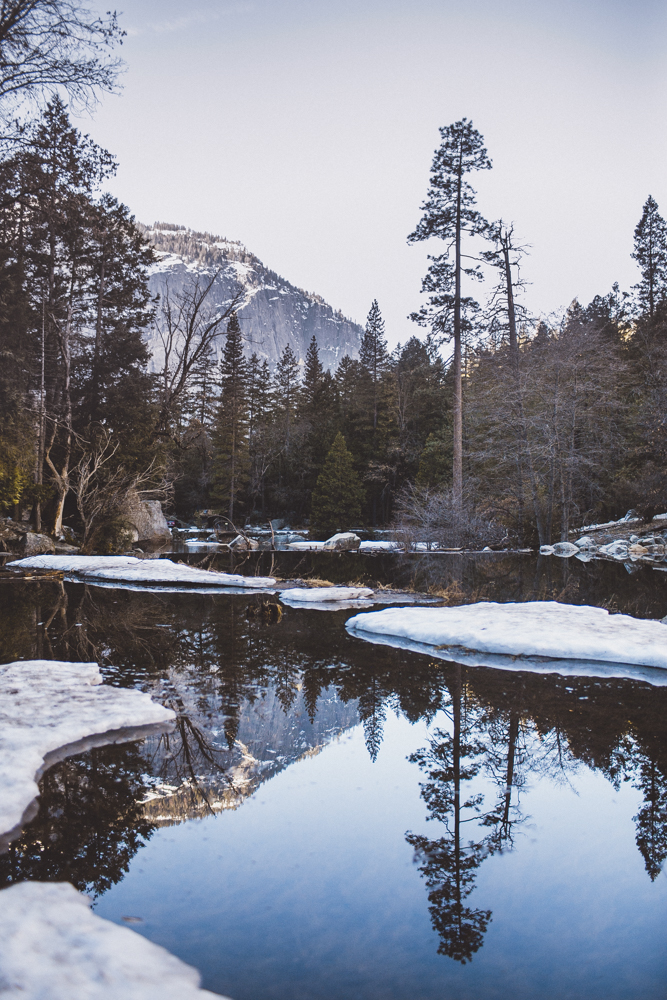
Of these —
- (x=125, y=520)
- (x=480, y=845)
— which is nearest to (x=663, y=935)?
(x=480, y=845)

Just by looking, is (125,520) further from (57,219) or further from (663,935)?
(663,935)

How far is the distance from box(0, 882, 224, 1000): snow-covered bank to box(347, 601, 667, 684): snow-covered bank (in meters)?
4.16

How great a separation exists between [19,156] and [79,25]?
A: 1840 mm

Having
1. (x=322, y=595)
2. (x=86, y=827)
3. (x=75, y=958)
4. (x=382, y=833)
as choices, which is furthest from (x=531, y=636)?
(x=75, y=958)

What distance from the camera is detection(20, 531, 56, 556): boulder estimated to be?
15.3 meters

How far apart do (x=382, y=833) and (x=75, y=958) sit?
1.29 meters

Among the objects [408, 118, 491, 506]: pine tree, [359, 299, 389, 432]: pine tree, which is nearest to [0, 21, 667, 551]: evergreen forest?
[408, 118, 491, 506]: pine tree

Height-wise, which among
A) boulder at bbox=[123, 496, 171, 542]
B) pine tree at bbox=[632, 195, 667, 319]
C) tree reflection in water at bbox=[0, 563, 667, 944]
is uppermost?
pine tree at bbox=[632, 195, 667, 319]

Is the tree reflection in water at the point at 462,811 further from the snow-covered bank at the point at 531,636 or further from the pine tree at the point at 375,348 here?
the pine tree at the point at 375,348

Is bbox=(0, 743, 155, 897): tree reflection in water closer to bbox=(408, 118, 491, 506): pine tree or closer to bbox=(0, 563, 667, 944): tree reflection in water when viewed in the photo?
bbox=(0, 563, 667, 944): tree reflection in water

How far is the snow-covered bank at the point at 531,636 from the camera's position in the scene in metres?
5.30

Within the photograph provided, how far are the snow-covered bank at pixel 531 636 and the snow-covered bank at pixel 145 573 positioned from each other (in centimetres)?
408

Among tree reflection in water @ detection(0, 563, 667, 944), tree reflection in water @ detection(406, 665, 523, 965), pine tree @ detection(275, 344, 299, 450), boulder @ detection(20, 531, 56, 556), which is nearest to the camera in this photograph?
tree reflection in water @ detection(406, 665, 523, 965)

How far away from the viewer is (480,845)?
2404mm
